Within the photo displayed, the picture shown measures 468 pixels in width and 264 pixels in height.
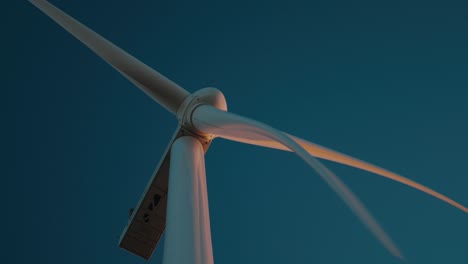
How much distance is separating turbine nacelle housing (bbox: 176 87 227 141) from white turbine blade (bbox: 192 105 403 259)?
0.21 meters

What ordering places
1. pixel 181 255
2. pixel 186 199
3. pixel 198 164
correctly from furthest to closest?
pixel 198 164, pixel 186 199, pixel 181 255

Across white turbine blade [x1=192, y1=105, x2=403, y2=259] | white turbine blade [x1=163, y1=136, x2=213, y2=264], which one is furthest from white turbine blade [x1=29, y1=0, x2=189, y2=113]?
white turbine blade [x1=163, y1=136, x2=213, y2=264]

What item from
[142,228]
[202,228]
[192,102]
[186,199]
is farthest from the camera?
[142,228]

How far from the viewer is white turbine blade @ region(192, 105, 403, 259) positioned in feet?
13.8

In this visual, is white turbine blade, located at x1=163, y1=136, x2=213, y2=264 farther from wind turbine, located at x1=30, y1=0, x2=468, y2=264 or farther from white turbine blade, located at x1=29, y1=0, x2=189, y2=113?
white turbine blade, located at x1=29, y1=0, x2=189, y2=113

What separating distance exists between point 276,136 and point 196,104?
6.11 m

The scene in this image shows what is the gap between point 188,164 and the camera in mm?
10547

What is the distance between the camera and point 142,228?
1470 centimetres

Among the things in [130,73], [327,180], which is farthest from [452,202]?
[130,73]

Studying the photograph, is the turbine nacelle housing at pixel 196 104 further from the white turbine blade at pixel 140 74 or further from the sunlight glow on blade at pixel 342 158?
the sunlight glow on blade at pixel 342 158

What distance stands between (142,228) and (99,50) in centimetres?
494

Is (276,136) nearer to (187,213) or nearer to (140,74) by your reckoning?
(187,213)

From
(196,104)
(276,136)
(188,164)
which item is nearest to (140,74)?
(196,104)

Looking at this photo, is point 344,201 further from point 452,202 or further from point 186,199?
point 452,202
